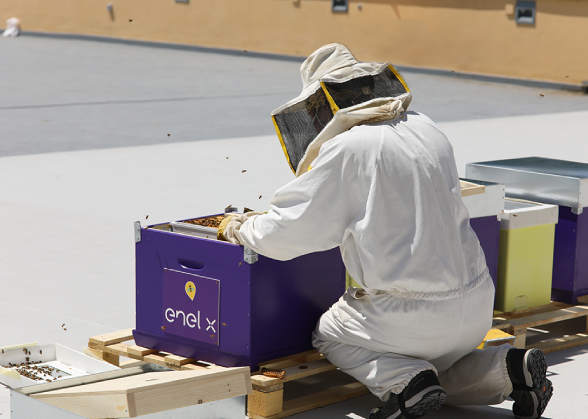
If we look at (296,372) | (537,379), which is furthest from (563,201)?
(296,372)

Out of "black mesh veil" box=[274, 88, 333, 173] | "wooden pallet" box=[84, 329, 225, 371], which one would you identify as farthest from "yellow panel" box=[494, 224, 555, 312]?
"wooden pallet" box=[84, 329, 225, 371]

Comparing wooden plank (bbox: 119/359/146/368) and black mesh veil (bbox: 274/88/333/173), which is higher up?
black mesh veil (bbox: 274/88/333/173)

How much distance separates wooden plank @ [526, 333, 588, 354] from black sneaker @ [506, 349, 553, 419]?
2.72 feet

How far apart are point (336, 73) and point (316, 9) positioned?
57.6 ft

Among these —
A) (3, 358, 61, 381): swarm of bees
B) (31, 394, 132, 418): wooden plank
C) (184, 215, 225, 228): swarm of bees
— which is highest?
(184, 215, 225, 228): swarm of bees

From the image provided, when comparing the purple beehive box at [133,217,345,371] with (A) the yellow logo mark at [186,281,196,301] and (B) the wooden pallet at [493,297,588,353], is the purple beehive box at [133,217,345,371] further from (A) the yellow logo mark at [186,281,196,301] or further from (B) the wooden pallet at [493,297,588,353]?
(B) the wooden pallet at [493,297,588,353]

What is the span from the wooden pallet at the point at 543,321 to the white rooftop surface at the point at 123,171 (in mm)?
59

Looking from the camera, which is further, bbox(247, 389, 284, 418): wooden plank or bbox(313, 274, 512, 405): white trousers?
bbox(247, 389, 284, 418): wooden plank

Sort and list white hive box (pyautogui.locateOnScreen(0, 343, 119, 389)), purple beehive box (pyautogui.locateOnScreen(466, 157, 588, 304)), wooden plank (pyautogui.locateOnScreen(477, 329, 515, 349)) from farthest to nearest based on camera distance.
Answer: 1. purple beehive box (pyautogui.locateOnScreen(466, 157, 588, 304))
2. wooden plank (pyautogui.locateOnScreen(477, 329, 515, 349))
3. white hive box (pyautogui.locateOnScreen(0, 343, 119, 389))

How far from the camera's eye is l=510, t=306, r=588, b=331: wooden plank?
395 cm

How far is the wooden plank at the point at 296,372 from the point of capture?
10.4 feet

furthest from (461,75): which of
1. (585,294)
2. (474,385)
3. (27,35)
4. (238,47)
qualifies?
(474,385)

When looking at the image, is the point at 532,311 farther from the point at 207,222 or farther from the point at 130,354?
the point at 130,354

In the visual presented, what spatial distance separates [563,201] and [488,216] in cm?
50
